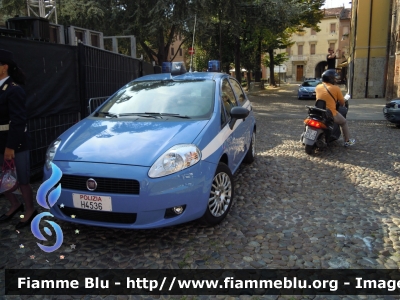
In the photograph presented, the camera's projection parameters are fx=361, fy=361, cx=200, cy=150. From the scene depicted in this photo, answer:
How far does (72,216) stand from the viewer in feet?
11.6

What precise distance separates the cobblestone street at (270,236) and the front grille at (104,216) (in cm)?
33

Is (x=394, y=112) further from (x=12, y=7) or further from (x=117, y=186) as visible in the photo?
(x=12, y=7)

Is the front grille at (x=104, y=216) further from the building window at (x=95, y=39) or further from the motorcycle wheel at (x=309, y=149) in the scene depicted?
the building window at (x=95, y=39)

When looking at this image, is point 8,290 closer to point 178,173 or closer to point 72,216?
point 72,216

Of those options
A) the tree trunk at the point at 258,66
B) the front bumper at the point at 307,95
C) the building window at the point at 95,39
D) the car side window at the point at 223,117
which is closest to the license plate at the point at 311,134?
the car side window at the point at 223,117

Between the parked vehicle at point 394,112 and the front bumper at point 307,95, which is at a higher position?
the parked vehicle at point 394,112

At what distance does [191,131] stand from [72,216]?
1.48 meters

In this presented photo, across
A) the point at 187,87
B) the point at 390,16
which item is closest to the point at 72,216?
the point at 187,87

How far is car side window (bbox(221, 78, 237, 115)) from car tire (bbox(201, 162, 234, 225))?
1.07 metres

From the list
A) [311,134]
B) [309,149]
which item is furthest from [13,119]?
[309,149]

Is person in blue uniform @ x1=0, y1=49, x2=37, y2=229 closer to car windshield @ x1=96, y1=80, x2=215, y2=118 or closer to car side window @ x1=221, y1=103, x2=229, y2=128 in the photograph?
car windshield @ x1=96, y1=80, x2=215, y2=118

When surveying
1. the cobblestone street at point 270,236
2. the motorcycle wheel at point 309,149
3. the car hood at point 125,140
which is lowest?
the cobblestone street at point 270,236

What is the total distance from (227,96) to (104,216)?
2600 millimetres

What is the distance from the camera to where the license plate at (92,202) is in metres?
3.30
